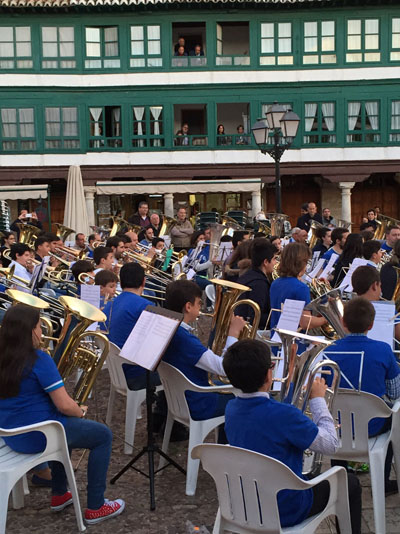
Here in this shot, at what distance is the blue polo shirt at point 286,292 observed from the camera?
580cm

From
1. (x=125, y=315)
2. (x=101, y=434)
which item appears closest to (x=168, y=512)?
(x=101, y=434)

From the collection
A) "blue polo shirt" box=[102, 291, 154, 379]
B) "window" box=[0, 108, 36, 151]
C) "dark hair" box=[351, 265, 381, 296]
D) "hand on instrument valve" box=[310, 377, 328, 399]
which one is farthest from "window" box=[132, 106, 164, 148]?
"hand on instrument valve" box=[310, 377, 328, 399]

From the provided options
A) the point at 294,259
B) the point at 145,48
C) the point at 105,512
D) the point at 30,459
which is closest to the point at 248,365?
the point at 30,459

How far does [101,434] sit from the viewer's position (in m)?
4.10

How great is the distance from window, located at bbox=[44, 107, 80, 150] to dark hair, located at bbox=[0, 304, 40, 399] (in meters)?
23.3

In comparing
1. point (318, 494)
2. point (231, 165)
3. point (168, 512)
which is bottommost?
point (168, 512)

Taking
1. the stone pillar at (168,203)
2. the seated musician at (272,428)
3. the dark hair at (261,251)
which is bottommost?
the seated musician at (272,428)

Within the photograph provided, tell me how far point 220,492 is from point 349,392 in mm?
1157

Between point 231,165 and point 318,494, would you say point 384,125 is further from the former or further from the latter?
point 318,494

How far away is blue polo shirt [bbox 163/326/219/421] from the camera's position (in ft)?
14.7

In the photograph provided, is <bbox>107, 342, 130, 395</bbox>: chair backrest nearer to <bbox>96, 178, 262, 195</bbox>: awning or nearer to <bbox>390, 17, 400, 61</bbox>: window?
<bbox>96, 178, 262, 195</bbox>: awning

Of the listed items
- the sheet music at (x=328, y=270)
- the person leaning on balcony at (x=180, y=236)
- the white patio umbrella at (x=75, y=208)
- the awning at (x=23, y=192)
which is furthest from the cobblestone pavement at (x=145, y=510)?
the awning at (x=23, y=192)

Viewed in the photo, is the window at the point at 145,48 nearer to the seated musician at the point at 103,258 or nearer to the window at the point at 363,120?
the window at the point at 363,120

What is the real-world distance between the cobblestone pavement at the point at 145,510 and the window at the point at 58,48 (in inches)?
918
